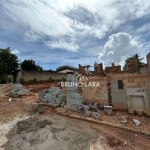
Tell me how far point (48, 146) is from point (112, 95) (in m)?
3.49

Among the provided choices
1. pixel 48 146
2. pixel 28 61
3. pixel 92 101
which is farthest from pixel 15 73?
pixel 48 146

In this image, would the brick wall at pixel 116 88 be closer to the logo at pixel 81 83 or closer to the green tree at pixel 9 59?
the logo at pixel 81 83

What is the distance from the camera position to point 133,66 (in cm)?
618

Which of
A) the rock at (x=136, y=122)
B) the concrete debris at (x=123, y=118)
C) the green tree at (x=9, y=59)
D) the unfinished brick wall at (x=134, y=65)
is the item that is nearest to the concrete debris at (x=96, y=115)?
the concrete debris at (x=123, y=118)

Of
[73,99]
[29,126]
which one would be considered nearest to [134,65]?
[73,99]

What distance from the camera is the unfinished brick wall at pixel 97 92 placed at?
5.09m

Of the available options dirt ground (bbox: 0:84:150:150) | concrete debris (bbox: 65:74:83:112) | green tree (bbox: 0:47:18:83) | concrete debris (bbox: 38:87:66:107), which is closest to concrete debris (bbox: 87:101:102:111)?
concrete debris (bbox: 65:74:83:112)

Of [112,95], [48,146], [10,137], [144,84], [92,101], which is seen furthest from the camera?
[92,101]

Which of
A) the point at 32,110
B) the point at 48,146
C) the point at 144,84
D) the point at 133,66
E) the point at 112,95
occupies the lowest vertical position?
the point at 48,146

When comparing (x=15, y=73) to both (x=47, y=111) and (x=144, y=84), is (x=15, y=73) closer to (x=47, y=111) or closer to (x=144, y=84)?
(x=47, y=111)

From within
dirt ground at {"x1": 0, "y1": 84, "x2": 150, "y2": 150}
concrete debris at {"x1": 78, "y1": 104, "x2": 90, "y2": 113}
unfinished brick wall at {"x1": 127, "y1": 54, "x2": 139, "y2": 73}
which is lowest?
dirt ground at {"x1": 0, "y1": 84, "x2": 150, "y2": 150}

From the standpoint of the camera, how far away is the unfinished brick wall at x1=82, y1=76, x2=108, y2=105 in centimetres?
509

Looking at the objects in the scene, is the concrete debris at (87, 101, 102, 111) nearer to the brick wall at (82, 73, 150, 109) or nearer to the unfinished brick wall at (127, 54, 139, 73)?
the brick wall at (82, 73, 150, 109)

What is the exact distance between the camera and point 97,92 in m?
5.30
